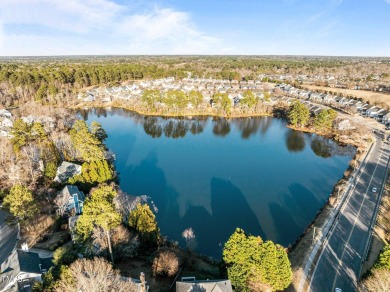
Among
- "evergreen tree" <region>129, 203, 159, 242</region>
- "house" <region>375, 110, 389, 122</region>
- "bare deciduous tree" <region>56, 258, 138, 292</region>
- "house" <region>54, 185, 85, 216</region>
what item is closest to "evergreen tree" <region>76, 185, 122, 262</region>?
"evergreen tree" <region>129, 203, 159, 242</region>

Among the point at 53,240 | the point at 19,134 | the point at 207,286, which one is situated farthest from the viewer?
the point at 19,134

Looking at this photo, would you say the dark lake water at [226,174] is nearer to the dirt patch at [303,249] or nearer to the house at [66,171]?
the dirt patch at [303,249]

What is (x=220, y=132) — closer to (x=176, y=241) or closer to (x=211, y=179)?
(x=211, y=179)

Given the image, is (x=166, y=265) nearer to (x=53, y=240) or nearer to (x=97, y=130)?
(x=53, y=240)

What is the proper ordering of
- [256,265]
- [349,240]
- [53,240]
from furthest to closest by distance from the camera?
[349,240], [53,240], [256,265]

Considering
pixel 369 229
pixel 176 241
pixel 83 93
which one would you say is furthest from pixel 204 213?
pixel 83 93

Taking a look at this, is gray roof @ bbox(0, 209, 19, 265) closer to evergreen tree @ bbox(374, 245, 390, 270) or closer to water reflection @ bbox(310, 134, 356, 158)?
evergreen tree @ bbox(374, 245, 390, 270)

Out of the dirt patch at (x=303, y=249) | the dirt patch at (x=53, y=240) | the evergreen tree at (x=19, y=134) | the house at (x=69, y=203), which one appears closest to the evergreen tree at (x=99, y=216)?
the dirt patch at (x=53, y=240)

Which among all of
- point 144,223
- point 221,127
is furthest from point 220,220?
point 221,127
